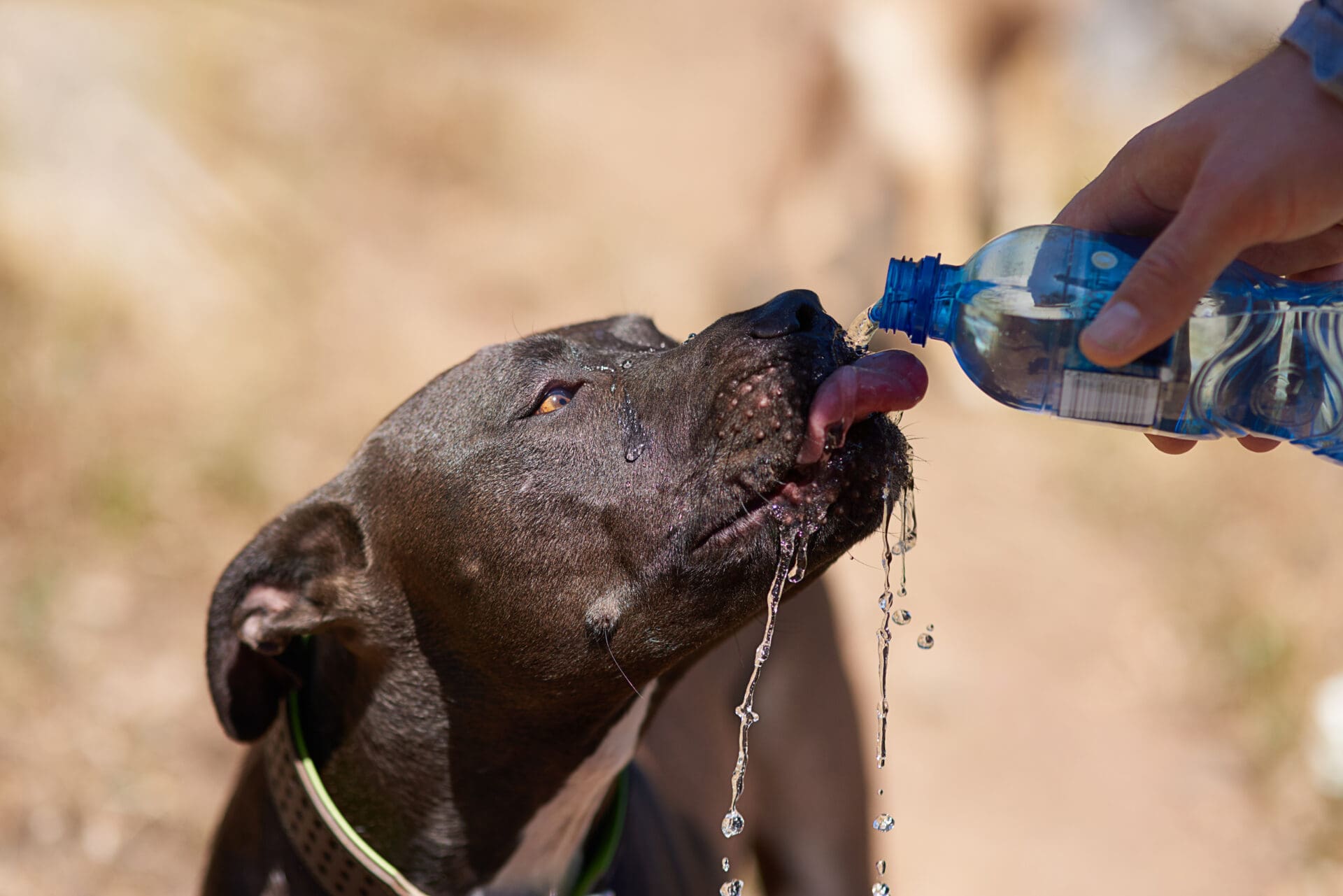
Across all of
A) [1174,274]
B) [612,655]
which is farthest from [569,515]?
[1174,274]

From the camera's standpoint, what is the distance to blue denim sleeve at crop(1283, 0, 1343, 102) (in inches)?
74.9

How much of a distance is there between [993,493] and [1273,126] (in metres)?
5.81

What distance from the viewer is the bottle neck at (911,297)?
2199mm

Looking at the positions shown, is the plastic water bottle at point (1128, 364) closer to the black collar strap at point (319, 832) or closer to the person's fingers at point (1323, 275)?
the person's fingers at point (1323, 275)

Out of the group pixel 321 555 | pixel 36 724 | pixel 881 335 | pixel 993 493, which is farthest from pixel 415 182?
pixel 321 555

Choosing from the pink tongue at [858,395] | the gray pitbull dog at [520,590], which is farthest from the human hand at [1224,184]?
the gray pitbull dog at [520,590]

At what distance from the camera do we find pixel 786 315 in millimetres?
2229

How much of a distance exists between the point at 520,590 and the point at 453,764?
46 cm

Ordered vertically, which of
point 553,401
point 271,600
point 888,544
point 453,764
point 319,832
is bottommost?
point 319,832

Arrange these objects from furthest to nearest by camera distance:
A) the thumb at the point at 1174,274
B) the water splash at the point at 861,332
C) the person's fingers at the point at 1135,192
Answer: the water splash at the point at 861,332, the person's fingers at the point at 1135,192, the thumb at the point at 1174,274

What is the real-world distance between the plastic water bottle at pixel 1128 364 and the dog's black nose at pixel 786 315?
0.12m

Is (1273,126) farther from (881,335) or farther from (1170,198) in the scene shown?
(881,335)

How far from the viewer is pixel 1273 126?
189 cm

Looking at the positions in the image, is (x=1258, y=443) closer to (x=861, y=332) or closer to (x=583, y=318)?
(x=861, y=332)
